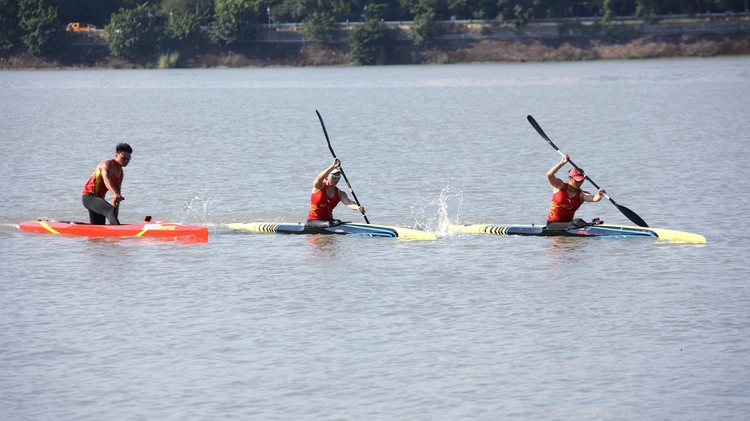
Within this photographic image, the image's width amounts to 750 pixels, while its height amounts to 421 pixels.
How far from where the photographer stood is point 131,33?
125 metres

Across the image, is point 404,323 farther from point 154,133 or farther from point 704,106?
point 704,106

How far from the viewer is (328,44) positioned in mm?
125438

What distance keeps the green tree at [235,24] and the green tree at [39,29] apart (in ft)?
58.6

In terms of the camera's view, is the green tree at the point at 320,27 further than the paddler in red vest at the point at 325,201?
Yes

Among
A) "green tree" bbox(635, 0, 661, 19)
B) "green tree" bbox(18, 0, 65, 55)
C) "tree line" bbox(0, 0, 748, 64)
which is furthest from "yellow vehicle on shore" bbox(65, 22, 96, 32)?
"green tree" bbox(635, 0, 661, 19)

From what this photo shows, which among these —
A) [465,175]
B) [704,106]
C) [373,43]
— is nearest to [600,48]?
[373,43]

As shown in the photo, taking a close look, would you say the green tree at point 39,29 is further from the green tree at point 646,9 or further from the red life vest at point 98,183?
the red life vest at point 98,183

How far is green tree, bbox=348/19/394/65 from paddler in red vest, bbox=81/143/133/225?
322 feet

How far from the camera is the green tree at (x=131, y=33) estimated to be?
4911 inches

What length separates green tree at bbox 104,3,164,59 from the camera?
4911 inches

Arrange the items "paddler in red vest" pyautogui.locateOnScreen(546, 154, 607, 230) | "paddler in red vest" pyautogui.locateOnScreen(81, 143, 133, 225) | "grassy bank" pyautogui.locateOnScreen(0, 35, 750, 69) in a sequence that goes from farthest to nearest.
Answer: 1. "grassy bank" pyautogui.locateOnScreen(0, 35, 750, 69)
2. "paddler in red vest" pyautogui.locateOnScreen(81, 143, 133, 225)
3. "paddler in red vest" pyautogui.locateOnScreen(546, 154, 607, 230)

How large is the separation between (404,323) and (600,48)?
104 meters

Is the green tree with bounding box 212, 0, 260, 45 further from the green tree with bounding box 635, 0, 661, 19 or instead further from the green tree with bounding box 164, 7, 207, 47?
the green tree with bounding box 635, 0, 661, 19

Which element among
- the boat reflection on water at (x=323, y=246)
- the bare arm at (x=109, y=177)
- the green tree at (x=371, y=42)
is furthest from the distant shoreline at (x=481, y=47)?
the bare arm at (x=109, y=177)
